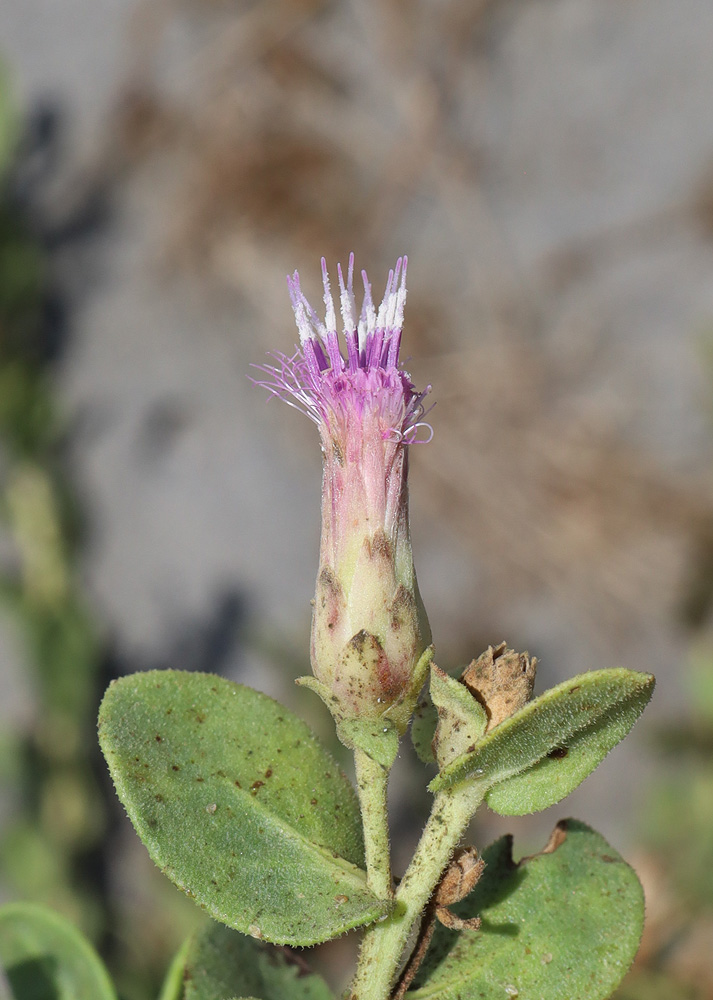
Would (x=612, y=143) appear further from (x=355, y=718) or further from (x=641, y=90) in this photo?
(x=355, y=718)

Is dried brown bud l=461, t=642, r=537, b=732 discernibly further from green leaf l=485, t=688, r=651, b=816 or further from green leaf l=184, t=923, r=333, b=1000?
green leaf l=184, t=923, r=333, b=1000

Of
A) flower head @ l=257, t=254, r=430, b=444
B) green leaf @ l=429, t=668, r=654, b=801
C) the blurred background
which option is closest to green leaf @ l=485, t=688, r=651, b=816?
green leaf @ l=429, t=668, r=654, b=801

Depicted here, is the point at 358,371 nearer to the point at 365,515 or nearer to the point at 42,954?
the point at 365,515

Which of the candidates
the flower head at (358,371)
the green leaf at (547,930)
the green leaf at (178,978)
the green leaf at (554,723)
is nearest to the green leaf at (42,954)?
the green leaf at (178,978)

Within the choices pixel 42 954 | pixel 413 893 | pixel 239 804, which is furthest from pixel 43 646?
pixel 413 893

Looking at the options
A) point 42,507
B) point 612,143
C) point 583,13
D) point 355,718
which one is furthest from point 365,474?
point 583,13

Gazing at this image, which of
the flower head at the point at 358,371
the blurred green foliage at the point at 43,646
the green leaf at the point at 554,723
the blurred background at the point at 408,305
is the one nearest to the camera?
the green leaf at the point at 554,723

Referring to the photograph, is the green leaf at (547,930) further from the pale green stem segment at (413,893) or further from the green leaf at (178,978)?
the green leaf at (178,978)
